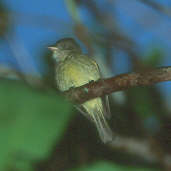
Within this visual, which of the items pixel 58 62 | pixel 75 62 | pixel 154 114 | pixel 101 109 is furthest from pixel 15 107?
pixel 58 62

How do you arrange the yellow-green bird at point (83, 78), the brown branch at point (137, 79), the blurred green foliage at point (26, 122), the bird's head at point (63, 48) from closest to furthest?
the blurred green foliage at point (26, 122)
the brown branch at point (137, 79)
the yellow-green bird at point (83, 78)
the bird's head at point (63, 48)

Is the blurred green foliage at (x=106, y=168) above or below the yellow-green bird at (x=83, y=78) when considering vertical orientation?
above

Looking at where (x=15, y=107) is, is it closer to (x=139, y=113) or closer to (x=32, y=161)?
(x=32, y=161)

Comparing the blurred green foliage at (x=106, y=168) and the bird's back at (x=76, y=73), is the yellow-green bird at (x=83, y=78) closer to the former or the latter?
the bird's back at (x=76, y=73)

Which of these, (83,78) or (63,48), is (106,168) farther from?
(63,48)

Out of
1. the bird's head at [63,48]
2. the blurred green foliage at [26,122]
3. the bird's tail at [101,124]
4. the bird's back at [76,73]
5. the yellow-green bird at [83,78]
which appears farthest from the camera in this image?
the bird's head at [63,48]

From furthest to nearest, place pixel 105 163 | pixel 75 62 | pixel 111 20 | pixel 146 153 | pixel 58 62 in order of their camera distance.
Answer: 1. pixel 58 62
2. pixel 75 62
3. pixel 111 20
4. pixel 146 153
5. pixel 105 163

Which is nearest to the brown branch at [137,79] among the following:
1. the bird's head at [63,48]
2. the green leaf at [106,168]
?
the green leaf at [106,168]

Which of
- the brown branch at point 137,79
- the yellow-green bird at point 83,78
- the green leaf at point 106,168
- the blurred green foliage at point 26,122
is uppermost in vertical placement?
the blurred green foliage at point 26,122

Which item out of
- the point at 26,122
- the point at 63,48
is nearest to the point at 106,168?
the point at 26,122

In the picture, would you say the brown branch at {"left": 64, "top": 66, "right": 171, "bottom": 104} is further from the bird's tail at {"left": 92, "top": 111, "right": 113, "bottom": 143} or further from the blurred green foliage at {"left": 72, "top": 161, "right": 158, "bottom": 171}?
the blurred green foliage at {"left": 72, "top": 161, "right": 158, "bottom": 171}
